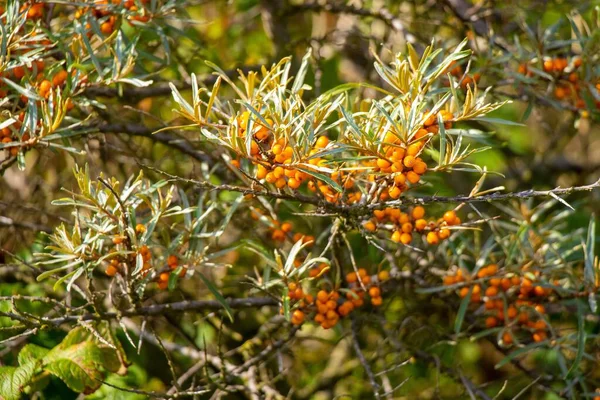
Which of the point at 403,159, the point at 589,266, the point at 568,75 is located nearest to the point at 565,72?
the point at 568,75

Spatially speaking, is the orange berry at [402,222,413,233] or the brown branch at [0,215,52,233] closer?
the orange berry at [402,222,413,233]

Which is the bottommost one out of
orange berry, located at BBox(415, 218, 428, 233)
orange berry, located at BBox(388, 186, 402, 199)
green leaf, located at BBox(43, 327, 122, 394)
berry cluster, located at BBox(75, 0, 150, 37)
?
green leaf, located at BBox(43, 327, 122, 394)

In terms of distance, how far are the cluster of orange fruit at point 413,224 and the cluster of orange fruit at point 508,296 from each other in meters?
0.33

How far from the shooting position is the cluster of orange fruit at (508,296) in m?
1.85

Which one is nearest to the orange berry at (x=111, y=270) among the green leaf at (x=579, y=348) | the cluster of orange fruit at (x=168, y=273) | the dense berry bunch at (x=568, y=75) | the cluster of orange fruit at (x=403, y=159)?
Result: the cluster of orange fruit at (x=168, y=273)

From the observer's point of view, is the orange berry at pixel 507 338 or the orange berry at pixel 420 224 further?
the orange berry at pixel 507 338

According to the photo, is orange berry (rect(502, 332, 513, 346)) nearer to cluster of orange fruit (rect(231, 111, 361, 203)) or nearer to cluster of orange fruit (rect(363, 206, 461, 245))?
cluster of orange fruit (rect(363, 206, 461, 245))

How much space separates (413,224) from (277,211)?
0.55 m

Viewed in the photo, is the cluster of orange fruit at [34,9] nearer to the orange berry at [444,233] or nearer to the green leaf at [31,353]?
the green leaf at [31,353]

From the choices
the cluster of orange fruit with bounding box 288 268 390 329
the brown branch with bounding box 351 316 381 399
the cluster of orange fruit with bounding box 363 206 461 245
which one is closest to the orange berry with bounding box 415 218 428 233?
the cluster of orange fruit with bounding box 363 206 461 245

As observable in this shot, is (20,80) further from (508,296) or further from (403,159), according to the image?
(508,296)

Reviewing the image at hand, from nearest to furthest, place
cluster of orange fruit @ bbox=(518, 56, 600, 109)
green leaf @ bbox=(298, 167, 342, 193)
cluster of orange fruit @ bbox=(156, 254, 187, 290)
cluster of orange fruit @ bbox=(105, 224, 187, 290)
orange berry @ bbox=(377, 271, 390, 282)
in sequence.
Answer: green leaf @ bbox=(298, 167, 342, 193) < cluster of orange fruit @ bbox=(105, 224, 187, 290) < cluster of orange fruit @ bbox=(156, 254, 187, 290) < orange berry @ bbox=(377, 271, 390, 282) < cluster of orange fruit @ bbox=(518, 56, 600, 109)

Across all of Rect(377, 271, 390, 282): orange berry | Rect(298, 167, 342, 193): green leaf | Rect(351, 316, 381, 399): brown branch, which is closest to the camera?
Rect(298, 167, 342, 193): green leaf

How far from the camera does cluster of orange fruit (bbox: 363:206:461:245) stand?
155cm
